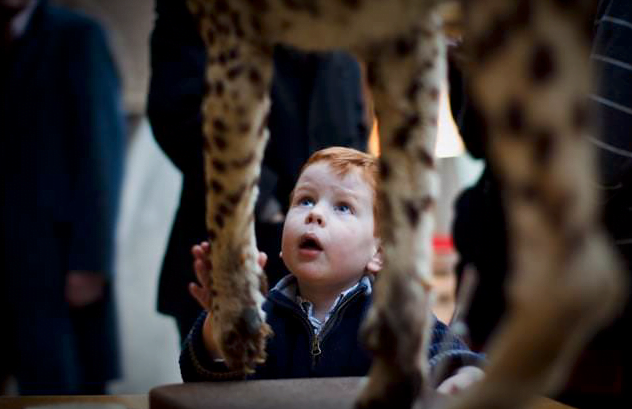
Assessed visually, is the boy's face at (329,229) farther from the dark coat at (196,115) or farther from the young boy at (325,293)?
the dark coat at (196,115)

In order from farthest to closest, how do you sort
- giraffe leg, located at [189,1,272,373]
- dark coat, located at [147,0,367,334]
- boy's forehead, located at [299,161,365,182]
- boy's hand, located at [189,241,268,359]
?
dark coat, located at [147,0,367,334] → boy's forehead, located at [299,161,365,182] → boy's hand, located at [189,241,268,359] → giraffe leg, located at [189,1,272,373]

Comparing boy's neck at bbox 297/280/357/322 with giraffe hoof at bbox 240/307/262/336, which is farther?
boy's neck at bbox 297/280/357/322

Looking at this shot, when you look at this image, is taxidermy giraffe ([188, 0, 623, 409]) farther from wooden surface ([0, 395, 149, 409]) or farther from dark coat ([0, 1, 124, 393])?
dark coat ([0, 1, 124, 393])

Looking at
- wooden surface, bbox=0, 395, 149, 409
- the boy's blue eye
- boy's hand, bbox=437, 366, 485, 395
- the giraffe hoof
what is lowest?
wooden surface, bbox=0, 395, 149, 409

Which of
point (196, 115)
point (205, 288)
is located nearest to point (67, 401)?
point (205, 288)

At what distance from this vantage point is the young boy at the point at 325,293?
929 millimetres

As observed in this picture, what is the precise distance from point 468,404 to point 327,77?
2.89 feet

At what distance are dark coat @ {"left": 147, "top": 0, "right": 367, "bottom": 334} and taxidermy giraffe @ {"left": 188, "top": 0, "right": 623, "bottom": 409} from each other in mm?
494

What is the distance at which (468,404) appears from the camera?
0.50 metres

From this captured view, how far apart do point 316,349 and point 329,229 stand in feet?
0.40

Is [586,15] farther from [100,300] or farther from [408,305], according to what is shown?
[100,300]

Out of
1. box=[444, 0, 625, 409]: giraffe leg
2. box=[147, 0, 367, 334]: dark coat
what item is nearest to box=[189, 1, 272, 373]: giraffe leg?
box=[444, 0, 625, 409]: giraffe leg


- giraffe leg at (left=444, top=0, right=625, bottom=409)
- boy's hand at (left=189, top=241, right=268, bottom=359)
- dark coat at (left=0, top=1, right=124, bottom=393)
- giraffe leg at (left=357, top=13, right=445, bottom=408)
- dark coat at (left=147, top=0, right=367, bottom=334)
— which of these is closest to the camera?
giraffe leg at (left=444, top=0, right=625, bottom=409)

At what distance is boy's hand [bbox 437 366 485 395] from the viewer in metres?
0.88
